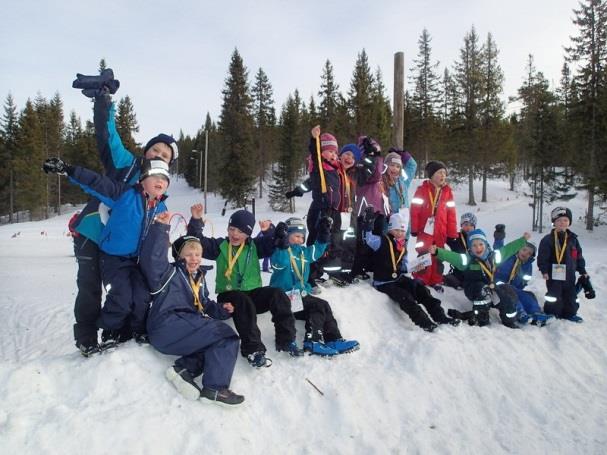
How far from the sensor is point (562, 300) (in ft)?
19.5

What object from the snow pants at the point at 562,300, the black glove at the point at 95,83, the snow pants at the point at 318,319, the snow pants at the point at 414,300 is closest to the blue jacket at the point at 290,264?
the snow pants at the point at 318,319

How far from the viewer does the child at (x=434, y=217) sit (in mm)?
6527

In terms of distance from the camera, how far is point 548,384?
4.25 meters

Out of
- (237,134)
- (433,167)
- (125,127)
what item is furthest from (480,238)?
(125,127)

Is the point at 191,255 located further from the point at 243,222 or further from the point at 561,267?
the point at 561,267

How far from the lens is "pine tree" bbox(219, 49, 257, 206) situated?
34438 mm

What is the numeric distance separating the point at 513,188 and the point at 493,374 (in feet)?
134

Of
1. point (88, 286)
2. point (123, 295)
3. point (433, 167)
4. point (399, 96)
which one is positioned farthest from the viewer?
point (399, 96)

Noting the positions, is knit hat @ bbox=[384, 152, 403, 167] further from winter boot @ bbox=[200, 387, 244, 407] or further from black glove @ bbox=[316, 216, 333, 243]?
winter boot @ bbox=[200, 387, 244, 407]

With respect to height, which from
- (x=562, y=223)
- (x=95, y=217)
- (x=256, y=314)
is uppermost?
(x=95, y=217)

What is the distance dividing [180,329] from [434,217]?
467 centimetres

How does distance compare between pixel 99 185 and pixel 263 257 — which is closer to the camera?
pixel 99 185

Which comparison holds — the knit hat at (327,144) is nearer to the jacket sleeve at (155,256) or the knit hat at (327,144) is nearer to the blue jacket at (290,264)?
the blue jacket at (290,264)

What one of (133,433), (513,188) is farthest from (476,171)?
(133,433)
